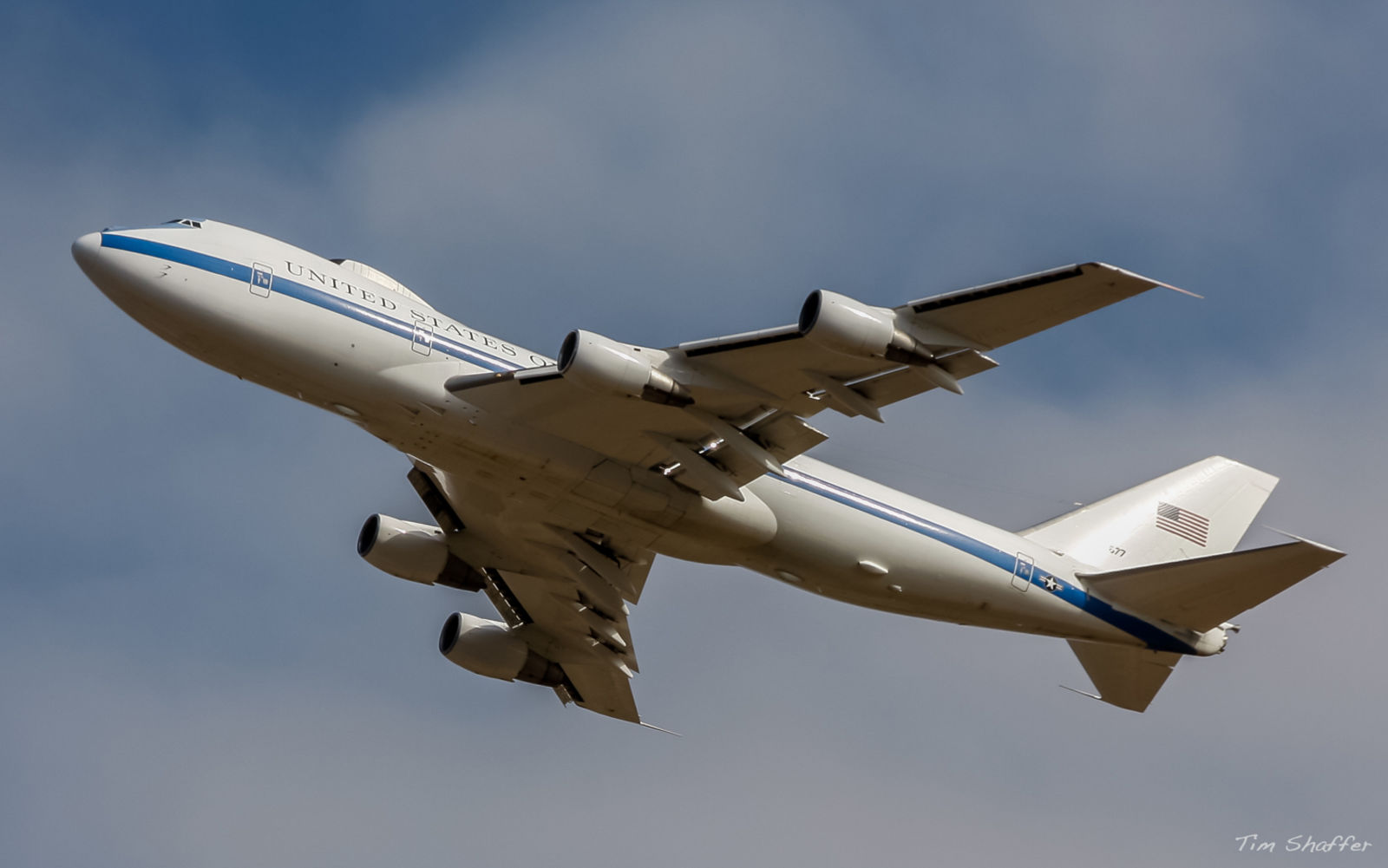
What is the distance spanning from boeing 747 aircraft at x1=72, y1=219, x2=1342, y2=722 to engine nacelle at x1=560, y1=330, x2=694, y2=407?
1.7 inches

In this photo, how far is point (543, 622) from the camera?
137 ft

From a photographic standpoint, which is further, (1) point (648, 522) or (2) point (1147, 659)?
(2) point (1147, 659)

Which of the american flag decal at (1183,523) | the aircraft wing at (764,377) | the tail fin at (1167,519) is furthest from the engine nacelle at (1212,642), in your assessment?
the aircraft wing at (764,377)

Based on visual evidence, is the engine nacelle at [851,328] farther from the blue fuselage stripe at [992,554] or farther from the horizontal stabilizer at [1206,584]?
the horizontal stabilizer at [1206,584]

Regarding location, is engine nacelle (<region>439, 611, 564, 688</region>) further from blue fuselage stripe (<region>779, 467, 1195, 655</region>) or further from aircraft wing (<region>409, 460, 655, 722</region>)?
blue fuselage stripe (<region>779, 467, 1195, 655</region>)

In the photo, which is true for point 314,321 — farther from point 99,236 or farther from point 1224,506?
point 1224,506

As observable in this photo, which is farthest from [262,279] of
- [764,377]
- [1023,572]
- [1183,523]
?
[1183,523]

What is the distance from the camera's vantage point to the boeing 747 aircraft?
93.0ft

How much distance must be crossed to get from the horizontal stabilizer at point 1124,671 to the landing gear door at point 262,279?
21.8 m

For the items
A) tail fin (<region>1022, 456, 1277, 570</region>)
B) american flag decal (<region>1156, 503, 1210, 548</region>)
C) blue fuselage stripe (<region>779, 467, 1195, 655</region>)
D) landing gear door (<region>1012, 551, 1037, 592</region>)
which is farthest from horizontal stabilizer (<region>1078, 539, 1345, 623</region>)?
american flag decal (<region>1156, 503, 1210, 548</region>)

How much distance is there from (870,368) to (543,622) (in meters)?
16.6

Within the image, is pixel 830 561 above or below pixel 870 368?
below

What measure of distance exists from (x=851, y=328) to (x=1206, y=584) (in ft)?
45.1

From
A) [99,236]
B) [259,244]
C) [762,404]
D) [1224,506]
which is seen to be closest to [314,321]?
[259,244]
